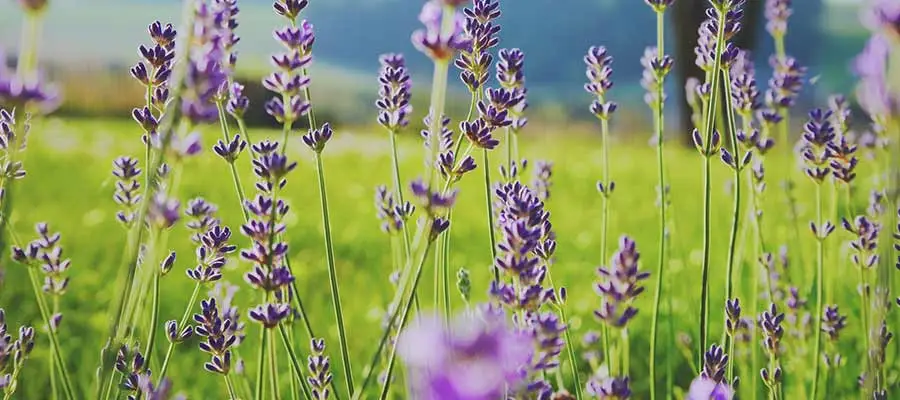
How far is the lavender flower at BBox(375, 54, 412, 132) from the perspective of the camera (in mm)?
1399

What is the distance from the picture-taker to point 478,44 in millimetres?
1450

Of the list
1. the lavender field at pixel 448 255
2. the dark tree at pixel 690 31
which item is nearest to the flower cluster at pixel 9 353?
the lavender field at pixel 448 255

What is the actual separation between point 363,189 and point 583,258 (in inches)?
79.0

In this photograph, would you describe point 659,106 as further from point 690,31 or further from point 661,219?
point 690,31

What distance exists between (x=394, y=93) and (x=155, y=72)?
36 centimetres

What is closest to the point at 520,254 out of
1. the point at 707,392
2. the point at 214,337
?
the point at 707,392

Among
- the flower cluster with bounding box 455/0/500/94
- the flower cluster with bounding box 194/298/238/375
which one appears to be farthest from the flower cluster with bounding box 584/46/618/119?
the flower cluster with bounding box 194/298/238/375

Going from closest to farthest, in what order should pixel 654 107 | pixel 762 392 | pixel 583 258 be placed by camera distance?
1. pixel 654 107
2. pixel 762 392
3. pixel 583 258

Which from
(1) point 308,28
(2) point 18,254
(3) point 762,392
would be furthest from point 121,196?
(3) point 762,392

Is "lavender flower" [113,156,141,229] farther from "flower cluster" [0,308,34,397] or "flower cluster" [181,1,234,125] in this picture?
"flower cluster" [181,1,234,125]

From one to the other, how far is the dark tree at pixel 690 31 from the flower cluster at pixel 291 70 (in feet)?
30.5

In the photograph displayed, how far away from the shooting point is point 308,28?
135cm

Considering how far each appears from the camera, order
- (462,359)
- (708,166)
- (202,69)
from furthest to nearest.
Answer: (708,166) < (202,69) < (462,359)

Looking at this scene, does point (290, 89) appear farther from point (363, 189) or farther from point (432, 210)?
point (363, 189)
